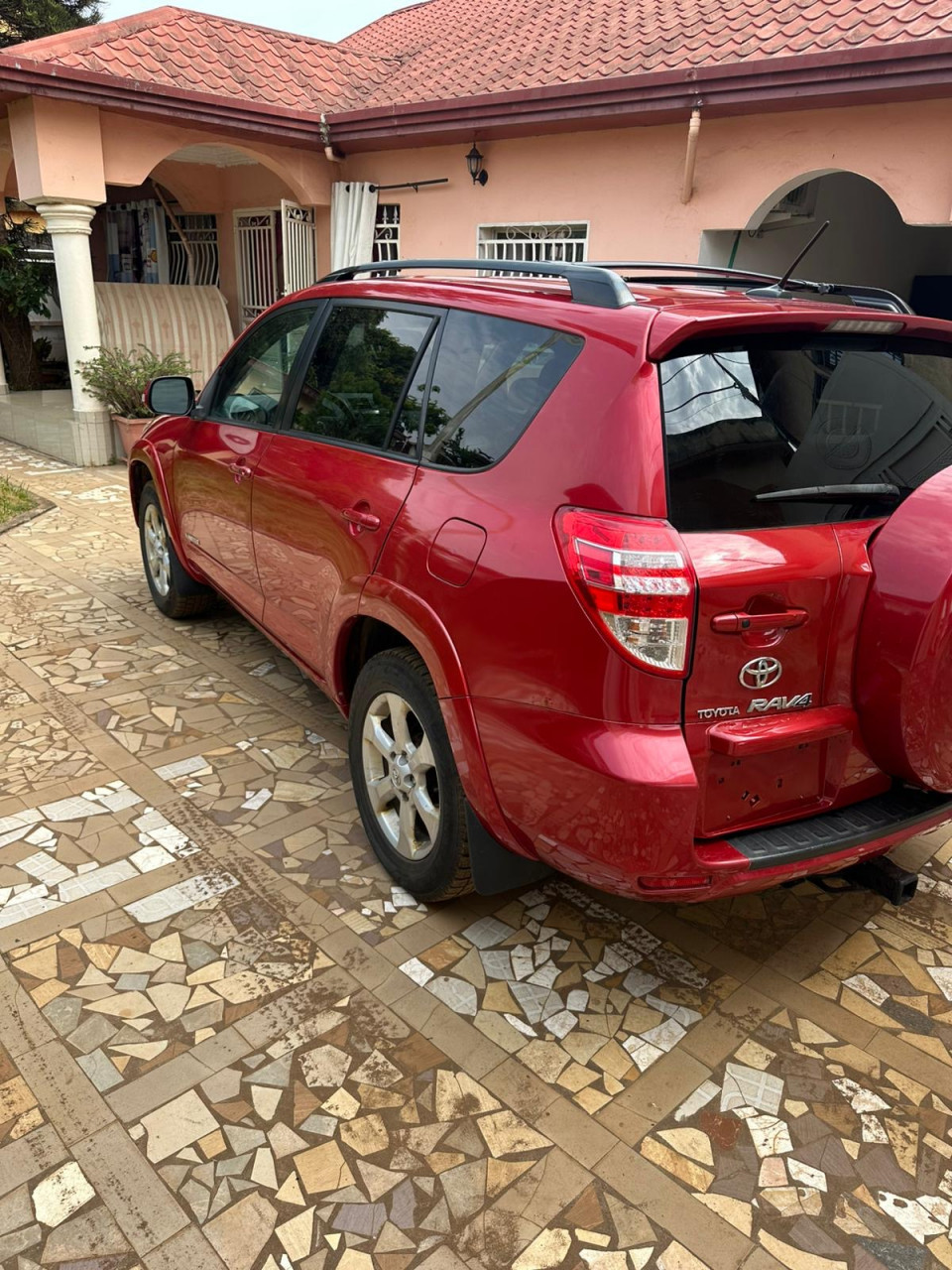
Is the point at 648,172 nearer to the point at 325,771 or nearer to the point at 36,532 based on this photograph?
the point at 36,532

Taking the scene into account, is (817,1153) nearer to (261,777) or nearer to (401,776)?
(401,776)

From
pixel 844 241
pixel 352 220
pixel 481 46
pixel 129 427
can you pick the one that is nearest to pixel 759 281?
pixel 129 427

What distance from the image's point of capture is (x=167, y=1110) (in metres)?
2.17

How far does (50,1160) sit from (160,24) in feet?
37.4

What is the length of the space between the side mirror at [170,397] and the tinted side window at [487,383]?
218 centimetres

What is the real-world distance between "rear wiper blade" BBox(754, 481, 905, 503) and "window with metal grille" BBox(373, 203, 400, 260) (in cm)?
955

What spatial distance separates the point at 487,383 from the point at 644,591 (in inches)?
33.7

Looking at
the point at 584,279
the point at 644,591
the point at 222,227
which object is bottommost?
the point at 644,591

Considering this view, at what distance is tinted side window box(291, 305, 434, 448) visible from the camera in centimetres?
292

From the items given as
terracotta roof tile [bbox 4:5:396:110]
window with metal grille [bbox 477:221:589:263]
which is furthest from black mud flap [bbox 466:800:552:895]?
terracotta roof tile [bbox 4:5:396:110]

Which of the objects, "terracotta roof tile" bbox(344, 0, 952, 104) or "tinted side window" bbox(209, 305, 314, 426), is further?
"terracotta roof tile" bbox(344, 0, 952, 104)

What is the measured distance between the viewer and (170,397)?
4.46m

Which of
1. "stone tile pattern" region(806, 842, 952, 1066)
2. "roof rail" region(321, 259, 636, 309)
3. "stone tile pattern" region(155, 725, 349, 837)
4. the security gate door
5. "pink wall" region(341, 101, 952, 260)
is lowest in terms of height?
"stone tile pattern" region(155, 725, 349, 837)

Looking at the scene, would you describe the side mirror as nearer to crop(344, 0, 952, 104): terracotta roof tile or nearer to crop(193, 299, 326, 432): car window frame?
crop(193, 299, 326, 432): car window frame
